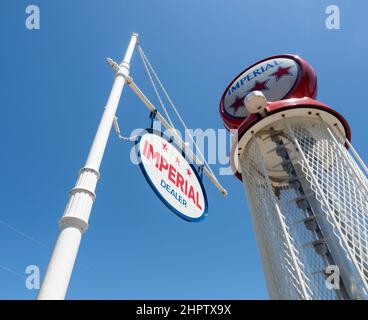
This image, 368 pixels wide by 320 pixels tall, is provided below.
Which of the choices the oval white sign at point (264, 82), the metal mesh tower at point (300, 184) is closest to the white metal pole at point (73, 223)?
the metal mesh tower at point (300, 184)

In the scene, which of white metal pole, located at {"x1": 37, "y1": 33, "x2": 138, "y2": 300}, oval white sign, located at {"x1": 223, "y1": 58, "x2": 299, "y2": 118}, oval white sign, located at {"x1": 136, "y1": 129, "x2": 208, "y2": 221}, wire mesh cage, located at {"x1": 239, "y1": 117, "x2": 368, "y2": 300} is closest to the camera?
white metal pole, located at {"x1": 37, "y1": 33, "x2": 138, "y2": 300}

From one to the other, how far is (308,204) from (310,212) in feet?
0.57

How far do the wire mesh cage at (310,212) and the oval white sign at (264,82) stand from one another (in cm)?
124

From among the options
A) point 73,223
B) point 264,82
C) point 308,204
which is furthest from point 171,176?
point 264,82

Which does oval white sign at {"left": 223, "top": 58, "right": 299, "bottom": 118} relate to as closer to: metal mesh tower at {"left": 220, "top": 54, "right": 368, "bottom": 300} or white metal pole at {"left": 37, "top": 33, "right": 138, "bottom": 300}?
metal mesh tower at {"left": 220, "top": 54, "right": 368, "bottom": 300}

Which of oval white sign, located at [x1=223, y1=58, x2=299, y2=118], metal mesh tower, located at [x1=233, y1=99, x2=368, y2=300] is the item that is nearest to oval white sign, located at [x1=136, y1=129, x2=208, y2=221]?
metal mesh tower, located at [x1=233, y1=99, x2=368, y2=300]

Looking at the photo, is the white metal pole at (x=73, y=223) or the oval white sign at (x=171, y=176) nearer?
the white metal pole at (x=73, y=223)

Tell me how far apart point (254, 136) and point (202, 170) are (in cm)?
164

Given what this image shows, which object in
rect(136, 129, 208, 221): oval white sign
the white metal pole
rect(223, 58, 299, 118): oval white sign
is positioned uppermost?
rect(223, 58, 299, 118): oval white sign

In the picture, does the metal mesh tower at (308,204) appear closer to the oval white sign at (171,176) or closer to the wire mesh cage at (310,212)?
the wire mesh cage at (310,212)

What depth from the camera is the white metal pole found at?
246cm

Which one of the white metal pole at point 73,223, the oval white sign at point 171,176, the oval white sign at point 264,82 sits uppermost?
the oval white sign at point 264,82

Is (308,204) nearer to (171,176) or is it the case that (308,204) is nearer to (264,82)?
(171,176)

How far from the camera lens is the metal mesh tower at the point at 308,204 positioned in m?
5.05
